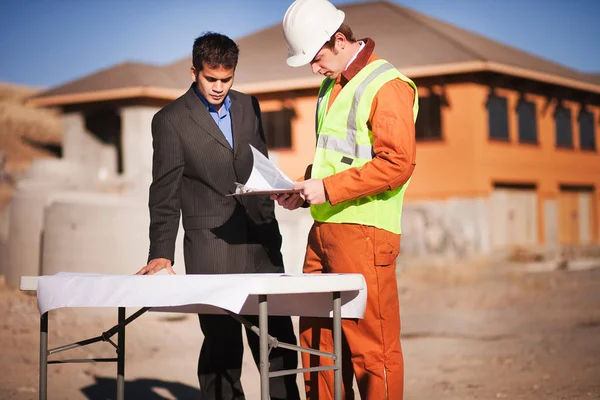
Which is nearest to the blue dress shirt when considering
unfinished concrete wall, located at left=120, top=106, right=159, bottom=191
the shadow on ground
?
the shadow on ground

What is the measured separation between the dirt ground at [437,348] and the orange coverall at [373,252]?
101 inches

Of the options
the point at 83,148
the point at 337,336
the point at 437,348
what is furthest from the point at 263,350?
the point at 83,148

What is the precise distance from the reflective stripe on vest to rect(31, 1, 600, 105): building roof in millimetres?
18823

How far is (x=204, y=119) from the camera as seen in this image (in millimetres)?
4180

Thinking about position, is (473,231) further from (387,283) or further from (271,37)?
(387,283)

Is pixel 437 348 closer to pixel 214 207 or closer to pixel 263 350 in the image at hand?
pixel 214 207

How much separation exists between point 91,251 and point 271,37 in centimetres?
1810

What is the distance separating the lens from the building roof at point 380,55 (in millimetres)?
22578

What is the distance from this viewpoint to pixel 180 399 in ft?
20.7

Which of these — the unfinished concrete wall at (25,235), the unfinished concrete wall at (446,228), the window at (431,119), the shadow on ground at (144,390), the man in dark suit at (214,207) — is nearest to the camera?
the man in dark suit at (214,207)

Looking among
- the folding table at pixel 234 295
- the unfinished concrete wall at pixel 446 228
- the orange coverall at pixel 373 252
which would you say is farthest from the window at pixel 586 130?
the folding table at pixel 234 295

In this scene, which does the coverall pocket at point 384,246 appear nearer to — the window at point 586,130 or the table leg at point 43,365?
the table leg at point 43,365

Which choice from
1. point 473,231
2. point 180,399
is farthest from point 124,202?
point 473,231

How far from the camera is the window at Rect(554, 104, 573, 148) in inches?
1019
